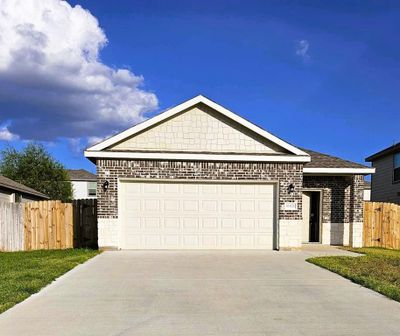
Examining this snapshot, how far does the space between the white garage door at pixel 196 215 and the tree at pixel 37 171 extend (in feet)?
73.6

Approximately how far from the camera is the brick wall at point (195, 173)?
44.6 ft

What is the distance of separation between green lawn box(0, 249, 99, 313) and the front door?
8.24 meters

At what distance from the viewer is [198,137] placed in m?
14.4

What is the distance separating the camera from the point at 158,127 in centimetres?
1427

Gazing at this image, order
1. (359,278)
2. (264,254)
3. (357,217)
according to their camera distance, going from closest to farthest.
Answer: (359,278) → (264,254) → (357,217)

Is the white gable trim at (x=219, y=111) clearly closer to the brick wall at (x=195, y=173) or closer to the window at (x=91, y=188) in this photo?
the brick wall at (x=195, y=173)

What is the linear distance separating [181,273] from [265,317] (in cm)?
378

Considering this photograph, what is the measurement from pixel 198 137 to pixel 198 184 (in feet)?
5.51

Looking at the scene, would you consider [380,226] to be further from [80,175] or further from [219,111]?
[80,175]

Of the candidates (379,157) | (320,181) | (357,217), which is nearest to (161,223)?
(320,181)

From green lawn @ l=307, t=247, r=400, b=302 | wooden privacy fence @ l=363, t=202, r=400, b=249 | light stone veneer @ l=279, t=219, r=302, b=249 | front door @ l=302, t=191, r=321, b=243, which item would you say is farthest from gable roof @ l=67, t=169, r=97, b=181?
green lawn @ l=307, t=247, r=400, b=302

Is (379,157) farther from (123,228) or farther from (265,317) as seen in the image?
(265,317)

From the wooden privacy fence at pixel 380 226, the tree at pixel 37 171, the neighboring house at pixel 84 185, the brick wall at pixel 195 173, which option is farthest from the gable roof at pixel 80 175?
the wooden privacy fence at pixel 380 226

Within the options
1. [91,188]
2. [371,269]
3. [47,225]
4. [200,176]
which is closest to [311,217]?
[200,176]
